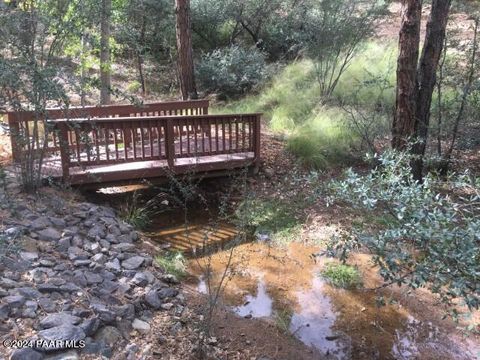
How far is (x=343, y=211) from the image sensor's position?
6.16m

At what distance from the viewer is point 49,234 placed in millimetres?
4273

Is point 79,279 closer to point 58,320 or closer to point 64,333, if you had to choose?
point 58,320

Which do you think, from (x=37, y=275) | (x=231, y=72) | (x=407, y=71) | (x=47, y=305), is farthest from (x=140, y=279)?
(x=231, y=72)

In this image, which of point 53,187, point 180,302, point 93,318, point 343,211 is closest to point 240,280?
point 180,302

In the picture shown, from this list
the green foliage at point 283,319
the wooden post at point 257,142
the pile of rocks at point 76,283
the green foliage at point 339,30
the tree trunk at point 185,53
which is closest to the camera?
the pile of rocks at point 76,283

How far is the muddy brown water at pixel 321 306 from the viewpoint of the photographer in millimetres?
3688

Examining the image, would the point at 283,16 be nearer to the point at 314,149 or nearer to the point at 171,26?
the point at 171,26

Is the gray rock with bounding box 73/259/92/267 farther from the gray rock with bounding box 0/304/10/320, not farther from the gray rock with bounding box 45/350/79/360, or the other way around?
the gray rock with bounding box 45/350/79/360

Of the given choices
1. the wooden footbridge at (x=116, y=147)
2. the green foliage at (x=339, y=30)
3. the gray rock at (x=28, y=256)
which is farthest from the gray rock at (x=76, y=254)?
the green foliage at (x=339, y=30)

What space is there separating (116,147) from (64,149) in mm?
805

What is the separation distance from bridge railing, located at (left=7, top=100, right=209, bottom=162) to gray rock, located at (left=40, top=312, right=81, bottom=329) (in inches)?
87.2

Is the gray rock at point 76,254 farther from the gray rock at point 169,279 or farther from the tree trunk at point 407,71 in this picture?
the tree trunk at point 407,71

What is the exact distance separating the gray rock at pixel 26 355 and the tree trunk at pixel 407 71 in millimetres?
4513

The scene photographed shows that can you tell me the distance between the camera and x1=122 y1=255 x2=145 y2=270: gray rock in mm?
4254
